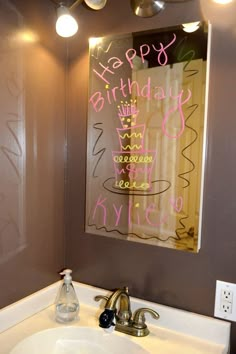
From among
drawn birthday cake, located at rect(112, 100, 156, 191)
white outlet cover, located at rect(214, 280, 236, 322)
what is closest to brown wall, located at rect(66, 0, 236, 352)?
white outlet cover, located at rect(214, 280, 236, 322)

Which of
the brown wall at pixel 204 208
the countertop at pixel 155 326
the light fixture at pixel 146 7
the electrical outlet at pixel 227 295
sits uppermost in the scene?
the light fixture at pixel 146 7

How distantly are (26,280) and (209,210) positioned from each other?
0.76 meters

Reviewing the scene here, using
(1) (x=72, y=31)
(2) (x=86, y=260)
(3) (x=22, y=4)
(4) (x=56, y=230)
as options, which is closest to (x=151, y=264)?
(2) (x=86, y=260)

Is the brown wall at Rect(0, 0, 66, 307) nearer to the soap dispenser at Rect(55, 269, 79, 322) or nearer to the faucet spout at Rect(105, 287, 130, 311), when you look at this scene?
the soap dispenser at Rect(55, 269, 79, 322)

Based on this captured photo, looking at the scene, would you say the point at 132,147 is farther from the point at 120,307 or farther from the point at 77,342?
the point at 77,342

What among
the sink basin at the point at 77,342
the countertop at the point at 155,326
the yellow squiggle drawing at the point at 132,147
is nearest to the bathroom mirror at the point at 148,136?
the yellow squiggle drawing at the point at 132,147

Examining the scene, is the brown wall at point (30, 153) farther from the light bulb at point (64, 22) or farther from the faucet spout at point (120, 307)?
the faucet spout at point (120, 307)

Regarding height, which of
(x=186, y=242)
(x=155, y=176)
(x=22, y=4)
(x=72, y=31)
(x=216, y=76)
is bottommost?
(x=186, y=242)

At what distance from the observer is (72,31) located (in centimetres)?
114

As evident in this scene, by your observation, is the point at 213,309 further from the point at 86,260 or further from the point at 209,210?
the point at 86,260

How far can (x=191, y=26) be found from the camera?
108cm

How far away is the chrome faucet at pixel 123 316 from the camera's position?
1.08 m

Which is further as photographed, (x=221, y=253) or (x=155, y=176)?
(x=155, y=176)

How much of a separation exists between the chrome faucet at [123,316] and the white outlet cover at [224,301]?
0.21 metres
